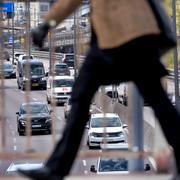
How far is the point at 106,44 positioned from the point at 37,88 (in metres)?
44.0

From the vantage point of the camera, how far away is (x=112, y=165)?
57.3 feet

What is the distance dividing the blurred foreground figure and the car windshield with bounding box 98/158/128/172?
38.5ft

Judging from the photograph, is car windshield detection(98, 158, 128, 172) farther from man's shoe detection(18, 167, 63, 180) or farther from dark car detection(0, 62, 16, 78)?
man's shoe detection(18, 167, 63, 180)

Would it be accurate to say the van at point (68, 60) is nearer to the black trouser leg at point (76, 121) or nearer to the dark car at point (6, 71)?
the dark car at point (6, 71)

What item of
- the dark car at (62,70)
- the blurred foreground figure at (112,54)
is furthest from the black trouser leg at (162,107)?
the dark car at (62,70)

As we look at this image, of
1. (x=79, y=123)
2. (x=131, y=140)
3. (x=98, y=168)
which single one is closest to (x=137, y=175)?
(x=131, y=140)

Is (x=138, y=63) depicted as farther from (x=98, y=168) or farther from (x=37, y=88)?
(x=37, y=88)

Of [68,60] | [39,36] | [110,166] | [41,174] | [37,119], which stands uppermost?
[68,60]

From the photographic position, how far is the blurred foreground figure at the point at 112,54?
426 centimetres

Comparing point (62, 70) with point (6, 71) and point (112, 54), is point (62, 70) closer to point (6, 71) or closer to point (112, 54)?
point (6, 71)

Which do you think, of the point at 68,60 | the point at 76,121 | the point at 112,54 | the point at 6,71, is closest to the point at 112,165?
the point at 6,71

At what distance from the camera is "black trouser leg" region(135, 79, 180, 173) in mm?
4461

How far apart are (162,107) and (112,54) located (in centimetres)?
51

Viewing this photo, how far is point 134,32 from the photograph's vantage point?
4238 mm
